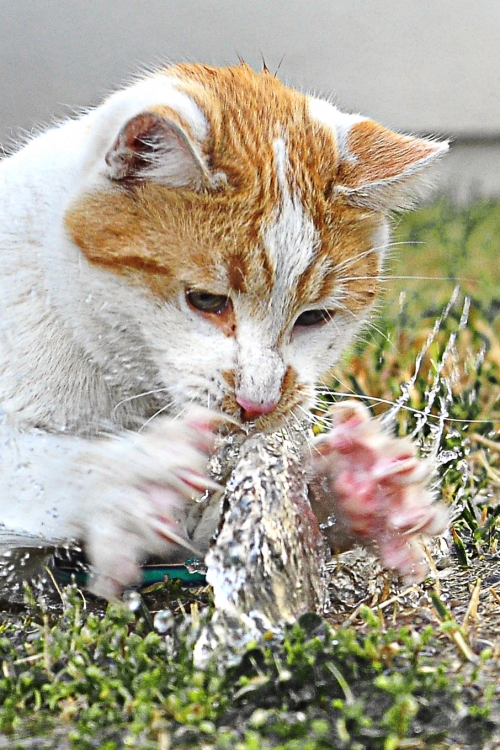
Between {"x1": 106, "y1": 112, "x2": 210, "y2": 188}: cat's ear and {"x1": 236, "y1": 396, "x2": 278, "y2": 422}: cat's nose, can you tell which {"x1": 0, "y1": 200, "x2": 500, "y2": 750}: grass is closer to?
{"x1": 236, "y1": 396, "x2": 278, "y2": 422}: cat's nose

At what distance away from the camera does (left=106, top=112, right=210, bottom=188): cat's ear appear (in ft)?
4.48

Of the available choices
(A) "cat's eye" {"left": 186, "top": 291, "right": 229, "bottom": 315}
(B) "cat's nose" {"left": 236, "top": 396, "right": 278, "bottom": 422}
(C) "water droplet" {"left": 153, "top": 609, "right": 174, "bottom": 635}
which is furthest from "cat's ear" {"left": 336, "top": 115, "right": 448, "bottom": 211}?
(C) "water droplet" {"left": 153, "top": 609, "right": 174, "bottom": 635}

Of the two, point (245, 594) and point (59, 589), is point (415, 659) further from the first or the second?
point (59, 589)

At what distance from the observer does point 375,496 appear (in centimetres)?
148

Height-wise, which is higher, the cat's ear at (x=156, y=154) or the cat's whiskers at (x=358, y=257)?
the cat's ear at (x=156, y=154)

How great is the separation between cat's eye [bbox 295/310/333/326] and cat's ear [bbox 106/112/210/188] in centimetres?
30

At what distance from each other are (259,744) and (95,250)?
878 millimetres

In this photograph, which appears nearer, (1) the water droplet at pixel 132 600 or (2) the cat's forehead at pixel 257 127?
(1) the water droplet at pixel 132 600

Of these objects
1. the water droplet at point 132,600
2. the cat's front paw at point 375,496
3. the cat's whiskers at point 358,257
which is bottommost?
the water droplet at point 132,600

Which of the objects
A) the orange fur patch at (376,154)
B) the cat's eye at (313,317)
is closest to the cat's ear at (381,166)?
the orange fur patch at (376,154)

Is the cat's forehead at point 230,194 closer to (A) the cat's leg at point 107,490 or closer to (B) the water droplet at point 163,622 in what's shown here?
(A) the cat's leg at point 107,490

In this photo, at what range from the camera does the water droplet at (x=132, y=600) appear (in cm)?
128

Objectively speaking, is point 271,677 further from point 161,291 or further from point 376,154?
point 376,154

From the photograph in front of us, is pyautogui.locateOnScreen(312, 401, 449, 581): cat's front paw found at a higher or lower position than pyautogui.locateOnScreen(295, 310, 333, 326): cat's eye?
lower
